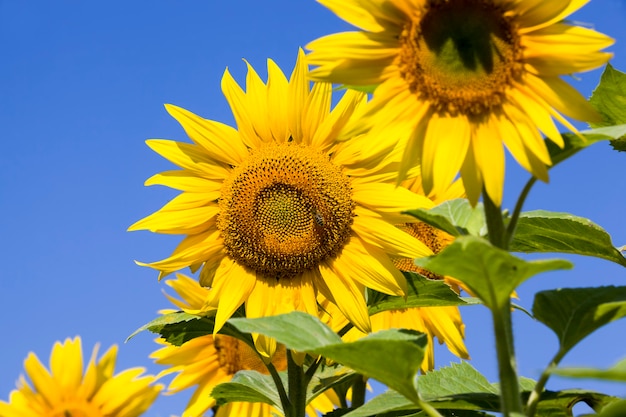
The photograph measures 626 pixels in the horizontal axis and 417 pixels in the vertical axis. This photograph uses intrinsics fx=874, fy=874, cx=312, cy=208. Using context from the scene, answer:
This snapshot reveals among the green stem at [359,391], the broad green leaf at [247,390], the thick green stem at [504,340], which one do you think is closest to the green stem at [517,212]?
the thick green stem at [504,340]

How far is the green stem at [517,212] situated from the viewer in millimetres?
1796

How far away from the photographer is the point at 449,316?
366 cm

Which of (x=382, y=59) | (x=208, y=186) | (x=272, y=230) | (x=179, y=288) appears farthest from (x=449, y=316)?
(x=382, y=59)

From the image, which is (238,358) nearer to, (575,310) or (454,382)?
(454,382)

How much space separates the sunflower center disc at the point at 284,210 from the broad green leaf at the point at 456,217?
1.12m

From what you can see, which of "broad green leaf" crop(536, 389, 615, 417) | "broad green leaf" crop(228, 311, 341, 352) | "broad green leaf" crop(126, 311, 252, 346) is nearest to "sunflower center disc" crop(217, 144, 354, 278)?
"broad green leaf" crop(126, 311, 252, 346)

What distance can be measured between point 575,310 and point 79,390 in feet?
4.50

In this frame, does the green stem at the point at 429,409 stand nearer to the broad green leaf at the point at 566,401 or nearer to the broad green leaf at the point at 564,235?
the broad green leaf at the point at 566,401

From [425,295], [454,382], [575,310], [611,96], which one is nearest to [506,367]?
[575,310]

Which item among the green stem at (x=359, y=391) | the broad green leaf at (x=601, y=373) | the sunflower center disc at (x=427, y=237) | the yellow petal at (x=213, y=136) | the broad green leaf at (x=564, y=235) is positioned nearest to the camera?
the broad green leaf at (x=601, y=373)

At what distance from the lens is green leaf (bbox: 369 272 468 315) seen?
2777 mm

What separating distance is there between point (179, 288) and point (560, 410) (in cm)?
252

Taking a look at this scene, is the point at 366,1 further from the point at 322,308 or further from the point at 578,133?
the point at 322,308

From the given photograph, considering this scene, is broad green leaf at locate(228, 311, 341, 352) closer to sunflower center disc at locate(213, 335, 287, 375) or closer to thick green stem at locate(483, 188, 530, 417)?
thick green stem at locate(483, 188, 530, 417)
